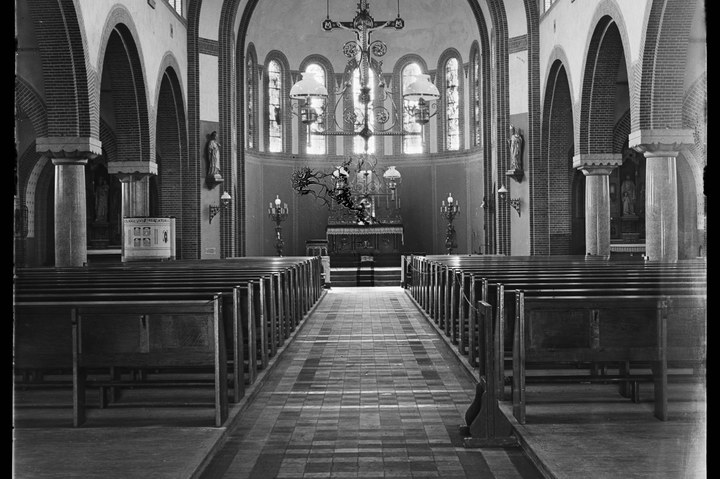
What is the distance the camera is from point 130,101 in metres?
17.9

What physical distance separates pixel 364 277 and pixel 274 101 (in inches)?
386

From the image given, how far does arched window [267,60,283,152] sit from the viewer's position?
30.4 meters

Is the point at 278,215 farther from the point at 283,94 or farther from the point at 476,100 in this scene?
the point at 476,100

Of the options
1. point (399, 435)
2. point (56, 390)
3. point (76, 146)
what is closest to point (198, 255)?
point (76, 146)

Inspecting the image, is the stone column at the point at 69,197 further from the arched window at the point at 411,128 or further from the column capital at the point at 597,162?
the arched window at the point at 411,128

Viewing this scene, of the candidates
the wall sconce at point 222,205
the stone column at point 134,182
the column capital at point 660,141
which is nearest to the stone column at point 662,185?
the column capital at point 660,141

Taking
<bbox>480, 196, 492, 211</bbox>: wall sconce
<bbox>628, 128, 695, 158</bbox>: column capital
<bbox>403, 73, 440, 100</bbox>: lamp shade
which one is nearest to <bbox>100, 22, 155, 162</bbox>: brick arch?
<bbox>403, 73, 440, 100</bbox>: lamp shade

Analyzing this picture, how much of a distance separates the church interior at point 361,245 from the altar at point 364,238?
0.07 metres

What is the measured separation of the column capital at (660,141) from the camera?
46.6 feet

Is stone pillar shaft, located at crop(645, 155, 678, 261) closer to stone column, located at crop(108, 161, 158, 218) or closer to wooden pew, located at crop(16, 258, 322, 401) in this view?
wooden pew, located at crop(16, 258, 322, 401)

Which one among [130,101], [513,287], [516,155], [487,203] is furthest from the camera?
[487,203]

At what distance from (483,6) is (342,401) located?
21.6m

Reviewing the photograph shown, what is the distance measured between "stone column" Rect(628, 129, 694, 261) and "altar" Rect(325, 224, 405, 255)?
13672mm

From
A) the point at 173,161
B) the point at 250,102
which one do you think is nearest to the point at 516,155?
the point at 173,161
